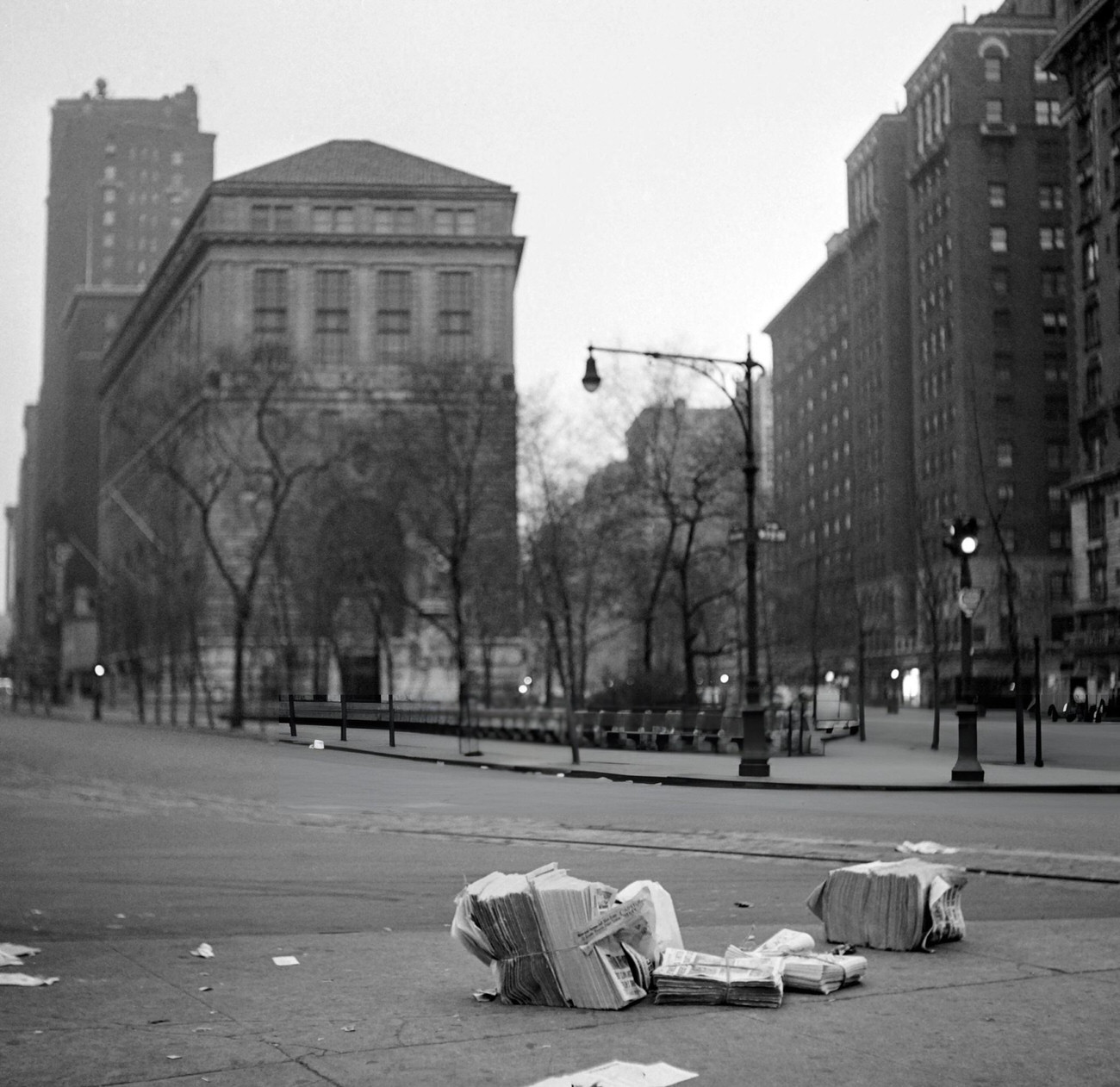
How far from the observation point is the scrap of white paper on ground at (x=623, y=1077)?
5.88 metres

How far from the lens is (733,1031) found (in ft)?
22.7

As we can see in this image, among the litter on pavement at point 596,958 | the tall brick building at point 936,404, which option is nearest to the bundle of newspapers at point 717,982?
the litter on pavement at point 596,958

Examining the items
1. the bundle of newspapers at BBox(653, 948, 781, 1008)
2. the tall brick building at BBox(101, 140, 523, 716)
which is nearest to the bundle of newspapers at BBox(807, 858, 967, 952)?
the bundle of newspapers at BBox(653, 948, 781, 1008)

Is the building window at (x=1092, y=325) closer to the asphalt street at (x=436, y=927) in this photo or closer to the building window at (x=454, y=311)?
the building window at (x=454, y=311)

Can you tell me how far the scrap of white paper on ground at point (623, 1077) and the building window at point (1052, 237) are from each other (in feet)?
241

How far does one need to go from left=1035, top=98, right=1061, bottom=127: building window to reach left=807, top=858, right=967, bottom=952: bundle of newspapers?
23991mm

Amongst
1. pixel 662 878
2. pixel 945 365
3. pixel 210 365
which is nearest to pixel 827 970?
pixel 662 878

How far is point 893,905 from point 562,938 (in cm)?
265

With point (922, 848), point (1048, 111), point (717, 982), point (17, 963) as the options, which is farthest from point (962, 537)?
point (17, 963)

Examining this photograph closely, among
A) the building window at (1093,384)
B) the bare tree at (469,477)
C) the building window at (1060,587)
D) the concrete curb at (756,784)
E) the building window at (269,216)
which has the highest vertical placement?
the building window at (269,216)

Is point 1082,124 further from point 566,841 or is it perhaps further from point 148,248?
point 148,248

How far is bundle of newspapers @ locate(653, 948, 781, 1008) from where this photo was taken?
7.41m

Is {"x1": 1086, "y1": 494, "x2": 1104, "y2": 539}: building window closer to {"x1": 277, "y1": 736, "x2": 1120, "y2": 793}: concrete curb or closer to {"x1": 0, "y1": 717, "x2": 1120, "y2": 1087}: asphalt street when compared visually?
{"x1": 277, "y1": 736, "x2": 1120, "y2": 793}: concrete curb

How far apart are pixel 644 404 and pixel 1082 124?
19.8 metres
